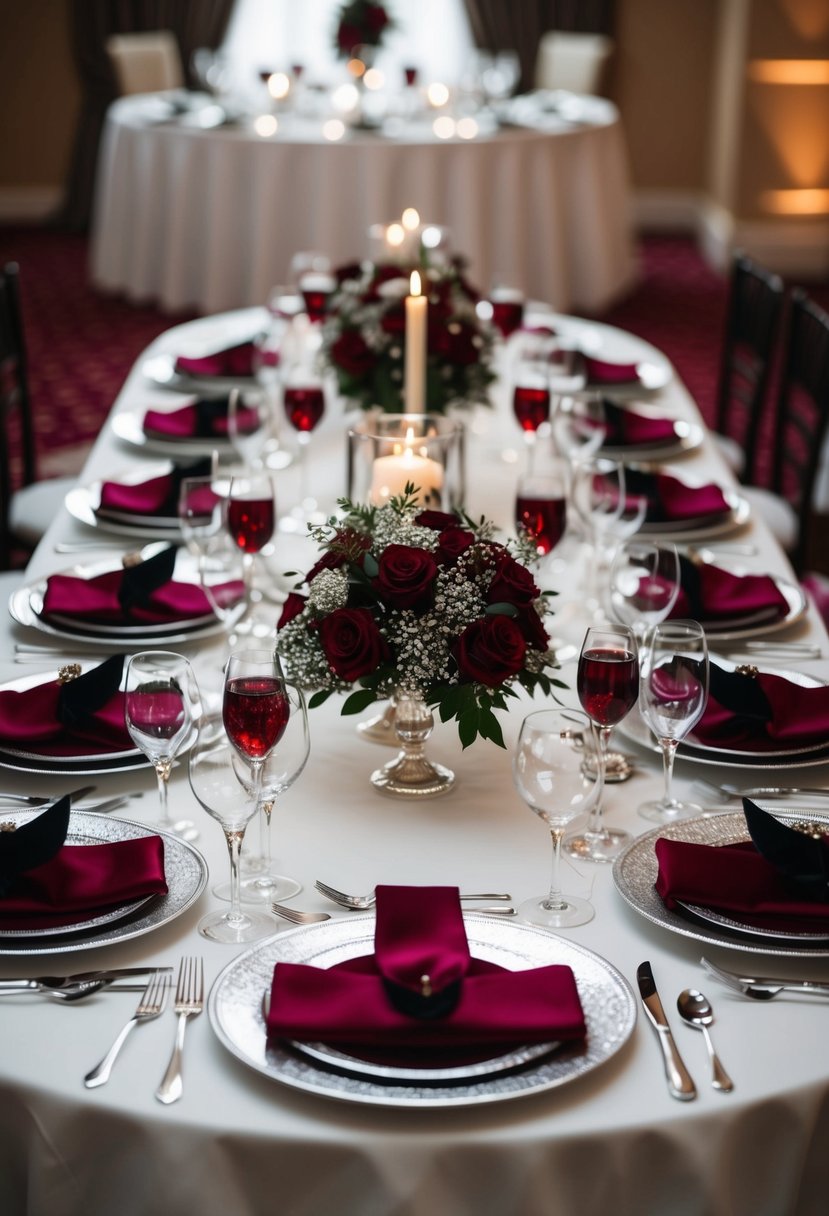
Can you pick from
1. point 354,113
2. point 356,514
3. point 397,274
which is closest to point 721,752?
point 356,514

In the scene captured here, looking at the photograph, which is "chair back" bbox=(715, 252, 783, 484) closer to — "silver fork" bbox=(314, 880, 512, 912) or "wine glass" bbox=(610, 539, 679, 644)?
"wine glass" bbox=(610, 539, 679, 644)

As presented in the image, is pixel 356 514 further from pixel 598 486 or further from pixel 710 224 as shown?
pixel 710 224

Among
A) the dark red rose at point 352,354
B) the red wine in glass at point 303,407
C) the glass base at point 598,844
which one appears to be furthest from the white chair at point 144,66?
the glass base at point 598,844

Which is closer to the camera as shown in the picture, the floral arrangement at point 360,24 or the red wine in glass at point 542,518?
the red wine in glass at point 542,518

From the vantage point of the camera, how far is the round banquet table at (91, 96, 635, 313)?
7129 millimetres

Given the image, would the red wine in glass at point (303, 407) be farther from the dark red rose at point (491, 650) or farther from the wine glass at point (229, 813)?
Answer: the wine glass at point (229, 813)

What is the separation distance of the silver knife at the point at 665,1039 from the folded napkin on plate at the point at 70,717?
28.1 inches

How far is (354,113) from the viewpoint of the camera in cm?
760

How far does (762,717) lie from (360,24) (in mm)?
6546

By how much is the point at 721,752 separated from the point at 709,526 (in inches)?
34.9

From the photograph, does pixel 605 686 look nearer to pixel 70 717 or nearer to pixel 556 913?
pixel 556 913

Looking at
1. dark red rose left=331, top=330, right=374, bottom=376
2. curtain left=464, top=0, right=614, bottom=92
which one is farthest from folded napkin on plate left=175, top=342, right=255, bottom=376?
curtain left=464, top=0, right=614, bottom=92

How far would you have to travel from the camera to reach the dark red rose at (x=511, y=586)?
1.56m

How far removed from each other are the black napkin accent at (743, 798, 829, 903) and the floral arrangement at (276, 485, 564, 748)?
0.28 m
